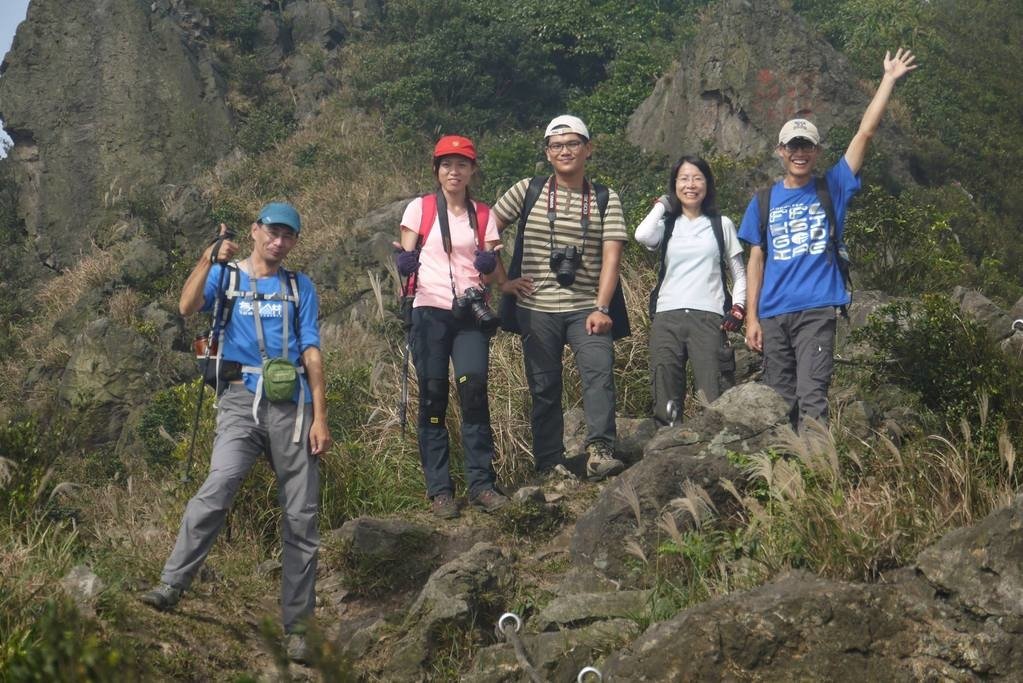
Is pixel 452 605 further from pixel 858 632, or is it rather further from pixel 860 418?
pixel 860 418

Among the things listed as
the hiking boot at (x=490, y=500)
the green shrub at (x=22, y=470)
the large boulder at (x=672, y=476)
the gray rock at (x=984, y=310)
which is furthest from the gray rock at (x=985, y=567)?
the green shrub at (x=22, y=470)

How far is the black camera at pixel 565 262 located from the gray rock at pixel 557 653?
106 inches

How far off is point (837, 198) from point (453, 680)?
11.0 feet

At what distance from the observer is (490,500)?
7398 millimetres

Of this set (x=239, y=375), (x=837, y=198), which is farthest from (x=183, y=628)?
(x=837, y=198)

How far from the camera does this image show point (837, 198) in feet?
23.1

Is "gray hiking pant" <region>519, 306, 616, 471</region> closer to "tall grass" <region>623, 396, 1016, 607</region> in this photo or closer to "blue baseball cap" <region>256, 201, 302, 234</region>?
"tall grass" <region>623, 396, 1016, 607</region>

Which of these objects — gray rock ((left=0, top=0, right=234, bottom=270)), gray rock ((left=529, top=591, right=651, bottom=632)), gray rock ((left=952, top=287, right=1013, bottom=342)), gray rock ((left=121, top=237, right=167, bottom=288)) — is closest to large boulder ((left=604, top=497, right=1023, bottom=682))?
gray rock ((left=529, top=591, right=651, bottom=632))

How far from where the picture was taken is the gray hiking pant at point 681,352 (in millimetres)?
7582

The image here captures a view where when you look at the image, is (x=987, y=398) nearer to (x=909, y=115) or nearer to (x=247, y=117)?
(x=909, y=115)

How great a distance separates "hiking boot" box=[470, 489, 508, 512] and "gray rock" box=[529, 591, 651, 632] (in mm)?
1507

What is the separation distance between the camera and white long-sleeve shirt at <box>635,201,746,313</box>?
7613 millimetres

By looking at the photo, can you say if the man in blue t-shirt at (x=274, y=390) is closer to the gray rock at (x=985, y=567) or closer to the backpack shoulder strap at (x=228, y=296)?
the backpack shoulder strap at (x=228, y=296)

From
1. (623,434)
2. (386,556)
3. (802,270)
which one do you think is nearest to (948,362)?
(802,270)
